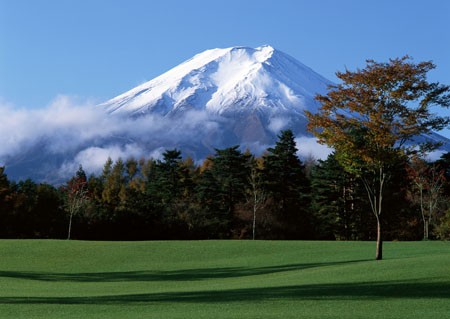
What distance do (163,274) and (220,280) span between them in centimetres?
420

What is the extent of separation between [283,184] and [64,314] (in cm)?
5387

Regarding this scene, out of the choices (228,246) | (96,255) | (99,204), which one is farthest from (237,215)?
(96,255)

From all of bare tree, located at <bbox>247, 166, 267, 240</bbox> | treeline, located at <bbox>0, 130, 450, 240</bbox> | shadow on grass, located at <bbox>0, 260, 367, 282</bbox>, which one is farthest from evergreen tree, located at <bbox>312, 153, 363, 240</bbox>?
shadow on grass, located at <bbox>0, 260, 367, 282</bbox>

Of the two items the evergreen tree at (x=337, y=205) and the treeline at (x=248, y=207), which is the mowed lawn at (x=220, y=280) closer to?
the treeline at (x=248, y=207)

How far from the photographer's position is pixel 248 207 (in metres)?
66.6

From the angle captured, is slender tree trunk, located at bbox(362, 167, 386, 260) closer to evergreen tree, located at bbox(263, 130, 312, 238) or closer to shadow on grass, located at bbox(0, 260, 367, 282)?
shadow on grass, located at bbox(0, 260, 367, 282)

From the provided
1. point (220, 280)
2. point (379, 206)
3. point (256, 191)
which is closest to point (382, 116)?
point (379, 206)

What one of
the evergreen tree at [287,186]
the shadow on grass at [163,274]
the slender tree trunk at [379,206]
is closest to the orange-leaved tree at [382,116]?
the slender tree trunk at [379,206]

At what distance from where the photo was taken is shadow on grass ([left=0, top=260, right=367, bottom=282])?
29.1m

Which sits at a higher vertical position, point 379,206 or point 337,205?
point 337,205

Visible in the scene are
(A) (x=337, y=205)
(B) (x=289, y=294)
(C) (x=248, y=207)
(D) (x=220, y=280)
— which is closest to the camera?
(B) (x=289, y=294)

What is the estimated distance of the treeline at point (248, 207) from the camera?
62.3m

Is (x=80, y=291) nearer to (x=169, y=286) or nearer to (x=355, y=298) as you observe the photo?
(x=169, y=286)

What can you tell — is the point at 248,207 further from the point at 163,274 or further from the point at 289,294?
the point at 289,294
